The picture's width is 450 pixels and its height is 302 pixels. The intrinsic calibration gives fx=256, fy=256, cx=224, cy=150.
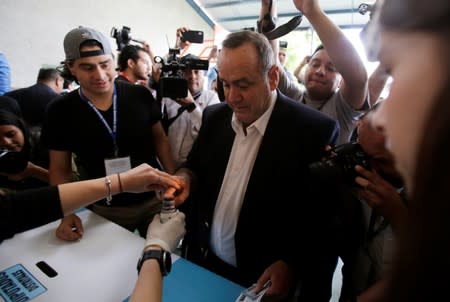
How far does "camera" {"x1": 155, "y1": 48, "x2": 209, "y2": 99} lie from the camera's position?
1.59 m

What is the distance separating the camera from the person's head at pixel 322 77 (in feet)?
5.03

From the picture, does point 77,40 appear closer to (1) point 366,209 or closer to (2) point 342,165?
(2) point 342,165

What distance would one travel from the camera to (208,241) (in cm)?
136

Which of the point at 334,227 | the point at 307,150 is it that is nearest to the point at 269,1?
the point at 307,150

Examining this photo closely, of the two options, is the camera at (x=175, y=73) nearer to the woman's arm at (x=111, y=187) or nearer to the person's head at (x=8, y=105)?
the woman's arm at (x=111, y=187)

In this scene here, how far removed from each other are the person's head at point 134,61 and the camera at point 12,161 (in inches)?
52.9

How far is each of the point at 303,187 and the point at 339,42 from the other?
2.26 ft

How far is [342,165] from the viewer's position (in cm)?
97

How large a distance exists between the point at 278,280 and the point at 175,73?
51.6 inches

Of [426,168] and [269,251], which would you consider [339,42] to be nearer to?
[269,251]

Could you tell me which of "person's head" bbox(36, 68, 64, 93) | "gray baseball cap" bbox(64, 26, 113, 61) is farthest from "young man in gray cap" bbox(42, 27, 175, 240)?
"person's head" bbox(36, 68, 64, 93)

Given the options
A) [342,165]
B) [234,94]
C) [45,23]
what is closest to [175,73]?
[234,94]

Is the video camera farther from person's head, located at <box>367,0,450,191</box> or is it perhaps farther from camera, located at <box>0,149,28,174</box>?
person's head, located at <box>367,0,450,191</box>

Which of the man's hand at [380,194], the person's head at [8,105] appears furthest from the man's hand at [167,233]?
the person's head at [8,105]
